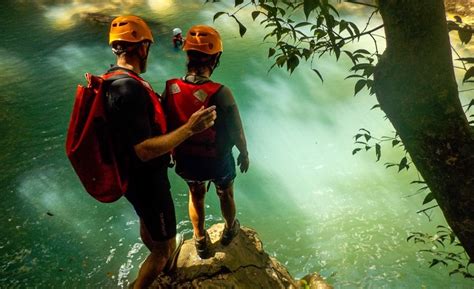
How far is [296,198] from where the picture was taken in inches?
273

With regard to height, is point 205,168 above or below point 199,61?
below

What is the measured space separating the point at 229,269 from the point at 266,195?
3.30m

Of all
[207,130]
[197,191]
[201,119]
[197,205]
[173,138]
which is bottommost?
[197,205]

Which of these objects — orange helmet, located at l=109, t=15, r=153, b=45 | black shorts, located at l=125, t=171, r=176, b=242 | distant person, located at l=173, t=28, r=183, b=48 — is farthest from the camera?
distant person, located at l=173, t=28, r=183, b=48

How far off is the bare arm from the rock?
1.80 metres

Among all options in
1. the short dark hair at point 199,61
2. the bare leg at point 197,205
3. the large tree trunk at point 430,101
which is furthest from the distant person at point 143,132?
the large tree trunk at point 430,101

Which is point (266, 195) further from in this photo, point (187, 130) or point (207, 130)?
point (187, 130)

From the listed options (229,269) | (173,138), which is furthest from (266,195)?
(173,138)

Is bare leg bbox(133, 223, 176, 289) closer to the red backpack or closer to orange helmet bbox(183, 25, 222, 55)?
the red backpack

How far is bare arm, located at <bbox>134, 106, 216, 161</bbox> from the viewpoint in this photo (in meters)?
2.42

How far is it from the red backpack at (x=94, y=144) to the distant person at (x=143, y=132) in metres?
0.06

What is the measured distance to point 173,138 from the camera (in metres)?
2.46

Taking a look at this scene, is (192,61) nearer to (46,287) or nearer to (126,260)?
(126,260)

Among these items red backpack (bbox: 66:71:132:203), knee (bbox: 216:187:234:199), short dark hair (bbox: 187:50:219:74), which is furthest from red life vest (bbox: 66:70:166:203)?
knee (bbox: 216:187:234:199)
